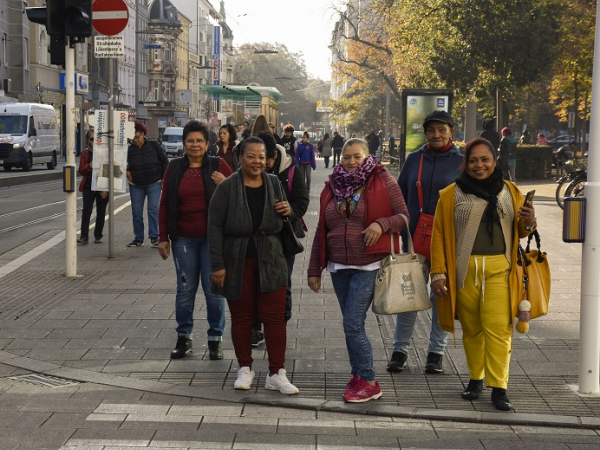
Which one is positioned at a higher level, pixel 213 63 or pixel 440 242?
pixel 213 63

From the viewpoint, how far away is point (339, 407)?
6250mm

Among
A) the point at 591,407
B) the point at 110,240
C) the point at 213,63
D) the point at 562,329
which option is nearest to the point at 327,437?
the point at 591,407

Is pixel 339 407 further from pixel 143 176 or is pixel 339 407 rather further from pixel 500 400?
pixel 143 176

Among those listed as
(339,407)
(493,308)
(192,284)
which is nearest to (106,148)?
(192,284)

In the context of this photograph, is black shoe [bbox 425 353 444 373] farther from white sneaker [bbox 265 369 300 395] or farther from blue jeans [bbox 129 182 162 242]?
blue jeans [bbox 129 182 162 242]

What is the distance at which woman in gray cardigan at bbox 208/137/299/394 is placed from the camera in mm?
6582

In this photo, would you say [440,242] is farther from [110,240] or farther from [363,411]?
[110,240]

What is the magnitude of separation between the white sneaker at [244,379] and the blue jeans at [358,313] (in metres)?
0.71

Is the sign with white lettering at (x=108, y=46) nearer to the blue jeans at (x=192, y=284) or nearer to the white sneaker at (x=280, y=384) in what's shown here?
the blue jeans at (x=192, y=284)

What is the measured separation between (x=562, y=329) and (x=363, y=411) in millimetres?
3090

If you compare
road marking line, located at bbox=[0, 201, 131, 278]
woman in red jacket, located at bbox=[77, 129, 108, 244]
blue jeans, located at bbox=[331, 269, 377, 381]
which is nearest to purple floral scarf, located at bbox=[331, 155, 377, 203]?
blue jeans, located at bbox=[331, 269, 377, 381]

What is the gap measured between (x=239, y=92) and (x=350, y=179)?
1530 inches

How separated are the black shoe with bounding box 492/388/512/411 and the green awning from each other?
3695cm

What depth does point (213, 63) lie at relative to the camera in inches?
5123
